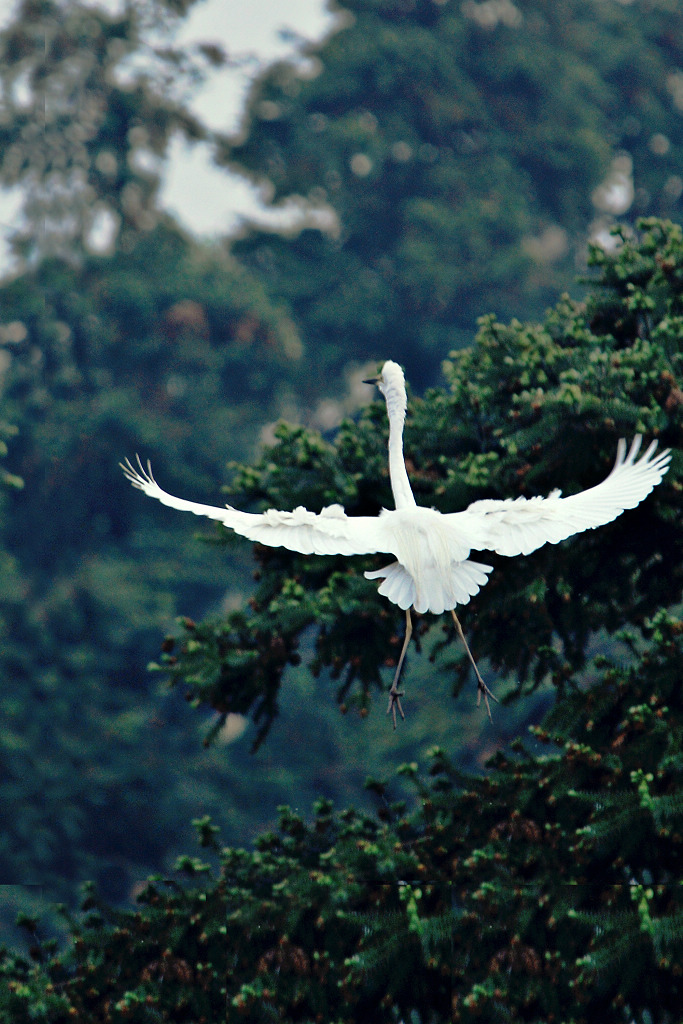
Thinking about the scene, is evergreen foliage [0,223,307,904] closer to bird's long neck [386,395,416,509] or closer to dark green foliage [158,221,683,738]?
dark green foliage [158,221,683,738]

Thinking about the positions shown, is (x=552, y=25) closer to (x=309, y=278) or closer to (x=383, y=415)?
(x=309, y=278)

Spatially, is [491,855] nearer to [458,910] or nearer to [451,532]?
[458,910]

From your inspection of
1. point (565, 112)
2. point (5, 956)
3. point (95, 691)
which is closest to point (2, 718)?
point (95, 691)

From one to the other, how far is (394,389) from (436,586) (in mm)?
1124

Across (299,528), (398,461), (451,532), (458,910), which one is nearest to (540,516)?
(451,532)

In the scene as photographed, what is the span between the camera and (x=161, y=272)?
69.2ft

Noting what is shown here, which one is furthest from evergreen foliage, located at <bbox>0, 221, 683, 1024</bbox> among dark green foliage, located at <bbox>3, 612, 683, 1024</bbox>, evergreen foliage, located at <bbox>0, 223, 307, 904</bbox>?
evergreen foliage, located at <bbox>0, 223, 307, 904</bbox>

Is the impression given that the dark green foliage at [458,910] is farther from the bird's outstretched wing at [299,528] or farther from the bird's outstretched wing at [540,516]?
the bird's outstretched wing at [299,528]

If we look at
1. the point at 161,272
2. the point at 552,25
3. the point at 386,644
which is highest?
the point at 552,25

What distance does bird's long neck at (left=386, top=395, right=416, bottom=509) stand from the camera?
600 centimetres

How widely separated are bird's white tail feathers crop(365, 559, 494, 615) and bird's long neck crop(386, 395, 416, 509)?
0.33 meters

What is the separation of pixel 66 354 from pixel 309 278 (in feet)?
15.2

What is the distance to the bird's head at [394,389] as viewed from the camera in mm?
6328

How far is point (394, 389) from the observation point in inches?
250
